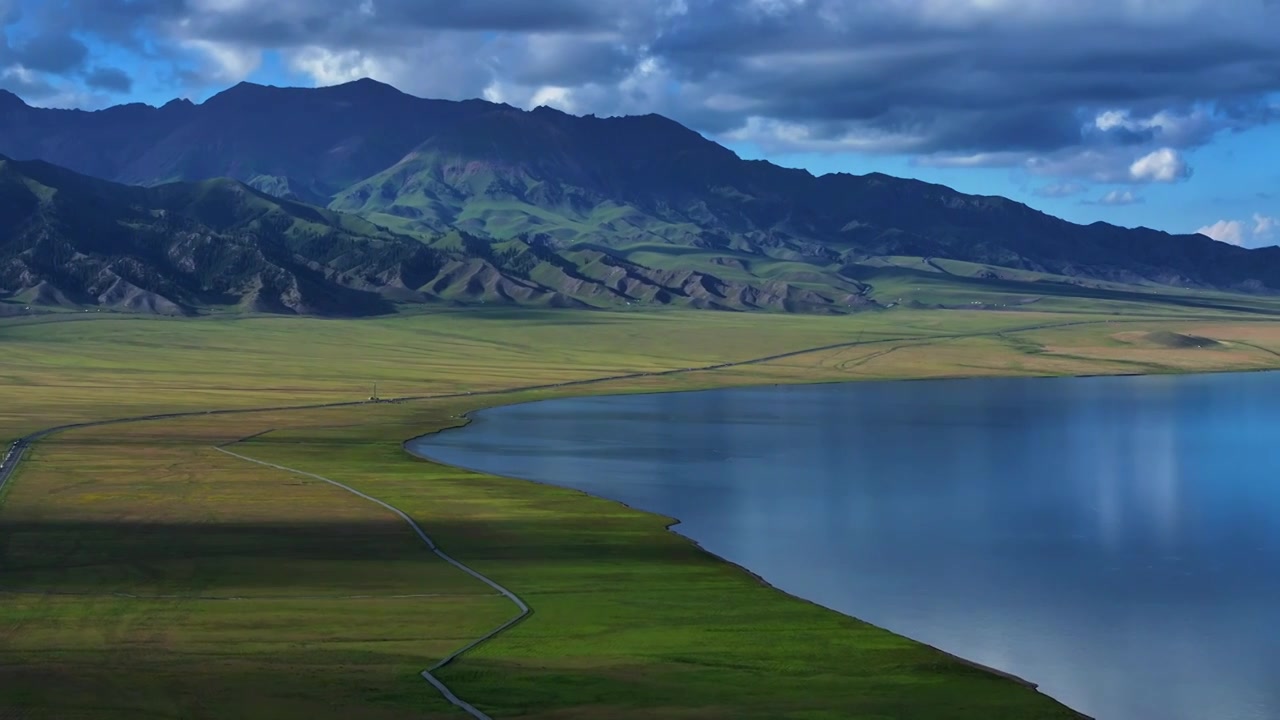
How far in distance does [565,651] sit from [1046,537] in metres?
32.6

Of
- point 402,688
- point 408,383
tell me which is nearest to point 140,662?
point 402,688

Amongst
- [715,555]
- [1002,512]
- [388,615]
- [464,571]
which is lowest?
[1002,512]

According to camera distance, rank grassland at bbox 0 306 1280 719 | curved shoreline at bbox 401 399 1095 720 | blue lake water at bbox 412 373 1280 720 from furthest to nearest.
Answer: blue lake water at bbox 412 373 1280 720, curved shoreline at bbox 401 399 1095 720, grassland at bbox 0 306 1280 719

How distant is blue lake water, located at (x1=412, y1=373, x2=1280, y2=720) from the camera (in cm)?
4819

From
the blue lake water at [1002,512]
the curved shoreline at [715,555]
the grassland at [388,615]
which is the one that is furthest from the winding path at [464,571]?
the blue lake water at [1002,512]

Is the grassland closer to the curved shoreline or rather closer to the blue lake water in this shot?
the curved shoreline

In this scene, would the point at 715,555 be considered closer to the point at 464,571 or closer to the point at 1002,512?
the point at 464,571

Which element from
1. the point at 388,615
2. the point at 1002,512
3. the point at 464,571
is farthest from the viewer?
the point at 1002,512

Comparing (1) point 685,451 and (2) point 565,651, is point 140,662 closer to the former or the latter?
(2) point 565,651

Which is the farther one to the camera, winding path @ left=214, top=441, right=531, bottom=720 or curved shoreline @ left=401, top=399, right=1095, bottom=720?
curved shoreline @ left=401, top=399, right=1095, bottom=720

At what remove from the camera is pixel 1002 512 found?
79.5m

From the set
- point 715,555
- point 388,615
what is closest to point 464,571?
point 388,615

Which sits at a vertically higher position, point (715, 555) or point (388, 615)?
point (388, 615)

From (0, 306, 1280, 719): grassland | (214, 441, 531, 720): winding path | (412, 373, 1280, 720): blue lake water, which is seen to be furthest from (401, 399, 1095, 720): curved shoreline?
(214, 441, 531, 720): winding path
